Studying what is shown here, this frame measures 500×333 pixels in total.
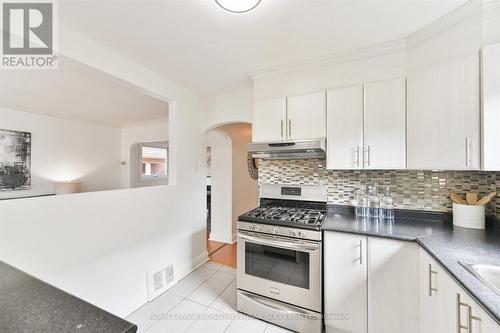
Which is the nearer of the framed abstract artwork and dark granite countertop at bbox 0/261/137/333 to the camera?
dark granite countertop at bbox 0/261/137/333

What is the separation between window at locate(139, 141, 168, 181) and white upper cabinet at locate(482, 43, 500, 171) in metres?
5.34

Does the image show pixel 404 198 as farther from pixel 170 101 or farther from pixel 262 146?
pixel 170 101

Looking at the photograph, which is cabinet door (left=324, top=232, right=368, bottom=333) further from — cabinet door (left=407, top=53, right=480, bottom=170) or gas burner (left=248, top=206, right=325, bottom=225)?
cabinet door (left=407, top=53, right=480, bottom=170)

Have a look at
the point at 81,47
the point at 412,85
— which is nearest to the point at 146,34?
the point at 81,47

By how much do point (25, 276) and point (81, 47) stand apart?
Result: 1.59 m

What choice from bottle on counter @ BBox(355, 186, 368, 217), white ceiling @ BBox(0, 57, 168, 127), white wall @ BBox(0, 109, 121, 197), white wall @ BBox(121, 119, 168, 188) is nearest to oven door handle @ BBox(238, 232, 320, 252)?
bottle on counter @ BBox(355, 186, 368, 217)

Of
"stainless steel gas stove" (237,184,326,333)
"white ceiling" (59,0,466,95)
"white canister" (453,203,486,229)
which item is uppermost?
"white ceiling" (59,0,466,95)

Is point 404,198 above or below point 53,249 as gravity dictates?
above

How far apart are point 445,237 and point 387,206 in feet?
1.71

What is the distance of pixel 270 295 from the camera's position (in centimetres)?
181

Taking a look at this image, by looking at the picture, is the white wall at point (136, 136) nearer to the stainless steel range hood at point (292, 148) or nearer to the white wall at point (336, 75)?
the white wall at point (336, 75)

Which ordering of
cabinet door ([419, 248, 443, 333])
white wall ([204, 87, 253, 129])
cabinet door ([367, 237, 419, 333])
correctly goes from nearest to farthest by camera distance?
cabinet door ([419, 248, 443, 333]) < cabinet door ([367, 237, 419, 333]) < white wall ([204, 87, 253, 129])

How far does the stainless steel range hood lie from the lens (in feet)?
6.11

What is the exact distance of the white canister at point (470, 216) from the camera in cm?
154
